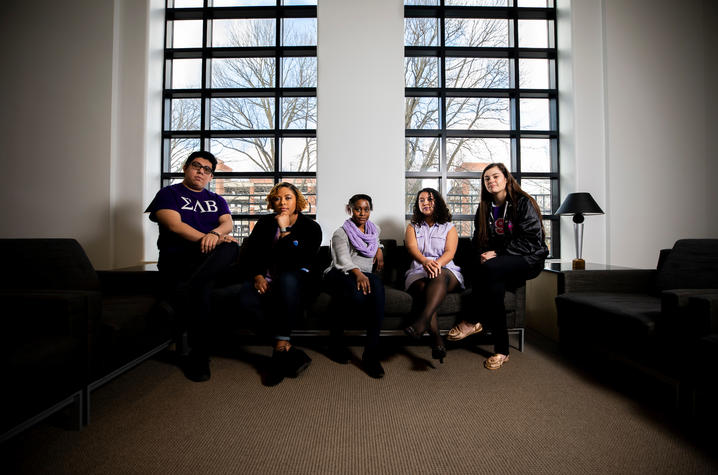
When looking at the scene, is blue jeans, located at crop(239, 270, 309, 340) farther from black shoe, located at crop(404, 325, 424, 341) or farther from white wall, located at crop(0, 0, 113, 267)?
white wall, located at crop(0, 0, 113, 267)

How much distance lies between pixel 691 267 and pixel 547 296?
842mm

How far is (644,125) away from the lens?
3.35 metres

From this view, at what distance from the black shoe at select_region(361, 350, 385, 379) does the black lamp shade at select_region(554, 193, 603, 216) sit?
2293mm

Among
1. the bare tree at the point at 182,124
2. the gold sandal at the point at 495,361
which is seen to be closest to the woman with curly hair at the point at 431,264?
the gold sandal at the point at 495,361

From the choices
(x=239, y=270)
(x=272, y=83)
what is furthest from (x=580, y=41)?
(x=239, y=270)

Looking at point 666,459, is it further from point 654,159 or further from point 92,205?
point 92,205

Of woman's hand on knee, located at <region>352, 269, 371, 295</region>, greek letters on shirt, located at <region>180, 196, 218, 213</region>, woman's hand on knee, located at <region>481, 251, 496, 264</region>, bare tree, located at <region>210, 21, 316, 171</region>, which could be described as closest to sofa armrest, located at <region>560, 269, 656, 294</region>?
woman's hand on knee, located at <region>481, 251, 496, 264</region>

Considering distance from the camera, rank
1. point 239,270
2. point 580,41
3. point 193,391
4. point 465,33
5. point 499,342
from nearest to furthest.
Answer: point 193,391
point 499,342
point 239,270
point 580,41
point 465,33

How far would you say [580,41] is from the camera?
3.45 meters

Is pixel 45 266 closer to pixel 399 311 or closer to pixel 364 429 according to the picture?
pixel 364 429

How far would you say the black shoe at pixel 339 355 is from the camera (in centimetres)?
205

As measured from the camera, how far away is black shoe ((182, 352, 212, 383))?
177cm

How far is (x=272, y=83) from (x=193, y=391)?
3.41 meters

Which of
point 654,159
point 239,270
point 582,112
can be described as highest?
point 582,112
